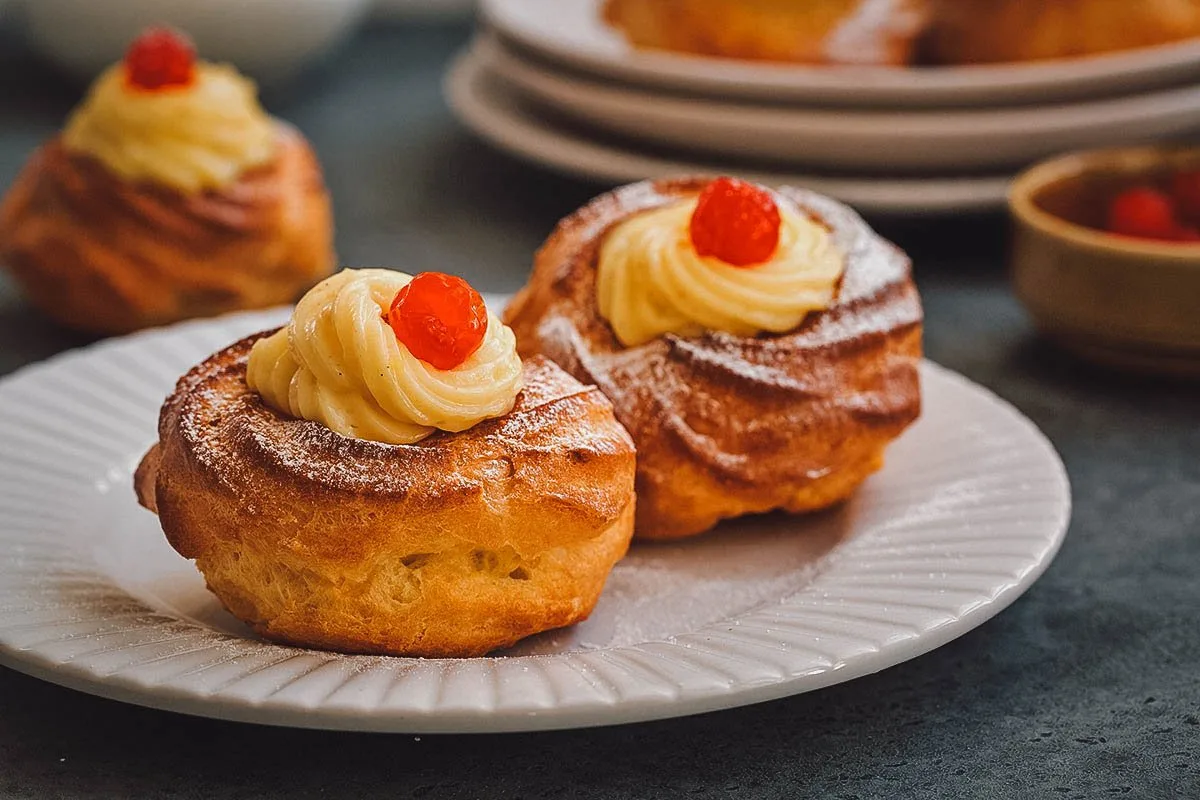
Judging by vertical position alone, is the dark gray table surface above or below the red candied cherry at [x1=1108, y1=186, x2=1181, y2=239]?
below

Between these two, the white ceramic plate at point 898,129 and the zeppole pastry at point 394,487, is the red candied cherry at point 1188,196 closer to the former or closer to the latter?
the white ceramic plate at point 898,129

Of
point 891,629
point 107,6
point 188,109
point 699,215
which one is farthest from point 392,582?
point 107,6

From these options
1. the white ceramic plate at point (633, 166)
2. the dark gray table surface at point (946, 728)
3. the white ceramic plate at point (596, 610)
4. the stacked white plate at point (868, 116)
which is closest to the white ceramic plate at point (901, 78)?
the stacked white plate at point (868, 116)

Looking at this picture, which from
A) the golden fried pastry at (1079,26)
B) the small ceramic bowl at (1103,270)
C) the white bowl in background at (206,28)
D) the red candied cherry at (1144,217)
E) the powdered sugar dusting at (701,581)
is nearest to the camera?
the powdered sugar dusting at (701,581)

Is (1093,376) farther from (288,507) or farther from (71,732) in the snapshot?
(71,732)

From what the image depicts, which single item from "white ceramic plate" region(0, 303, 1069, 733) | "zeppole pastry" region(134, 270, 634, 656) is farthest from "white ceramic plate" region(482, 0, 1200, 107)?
"zeppole pastry" region(134, 270, 634, 656)

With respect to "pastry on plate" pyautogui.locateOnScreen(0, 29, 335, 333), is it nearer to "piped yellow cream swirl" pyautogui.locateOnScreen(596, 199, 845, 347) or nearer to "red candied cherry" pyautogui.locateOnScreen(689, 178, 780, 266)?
"piped yellow cream swirl" pyautogui.locateOnScreen(596, 199, 845, 347)
